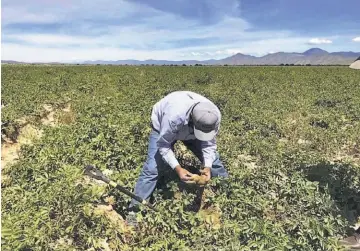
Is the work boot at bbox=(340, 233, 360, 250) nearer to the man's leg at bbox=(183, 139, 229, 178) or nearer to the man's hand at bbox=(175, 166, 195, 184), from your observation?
the man's leg at bbox=(183, 139, 229, 178)

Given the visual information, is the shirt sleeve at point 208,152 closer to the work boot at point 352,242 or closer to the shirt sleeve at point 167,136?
the shirt sleeve at point 167,136

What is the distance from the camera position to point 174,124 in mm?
3465

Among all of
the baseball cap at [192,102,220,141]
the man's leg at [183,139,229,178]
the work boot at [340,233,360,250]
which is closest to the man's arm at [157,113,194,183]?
the baseball cap at [192,102,220,141]

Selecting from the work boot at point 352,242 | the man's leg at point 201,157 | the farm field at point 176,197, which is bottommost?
the work boot at point 352,242

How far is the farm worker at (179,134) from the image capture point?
11.1 feet

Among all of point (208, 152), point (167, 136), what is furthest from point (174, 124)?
point (208, 152)

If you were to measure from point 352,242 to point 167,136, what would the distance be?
6.17 ft

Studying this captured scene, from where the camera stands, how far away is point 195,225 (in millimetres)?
3449

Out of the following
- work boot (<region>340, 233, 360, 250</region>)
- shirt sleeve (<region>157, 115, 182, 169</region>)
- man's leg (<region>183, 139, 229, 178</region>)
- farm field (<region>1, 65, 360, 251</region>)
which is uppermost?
shirt sleeve (<region>157, 115, 182, 169</region>)

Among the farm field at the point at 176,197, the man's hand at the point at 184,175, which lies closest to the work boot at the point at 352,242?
the farm field at the point at 176,197

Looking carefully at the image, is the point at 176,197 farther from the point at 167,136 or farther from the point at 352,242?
the point at 352,242

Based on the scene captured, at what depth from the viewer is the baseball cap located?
3293 millimetres

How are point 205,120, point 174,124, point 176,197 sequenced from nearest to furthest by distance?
1. point 205,120
2. point 174,124
3. point 176,197

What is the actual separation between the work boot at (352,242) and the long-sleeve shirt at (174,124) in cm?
136
